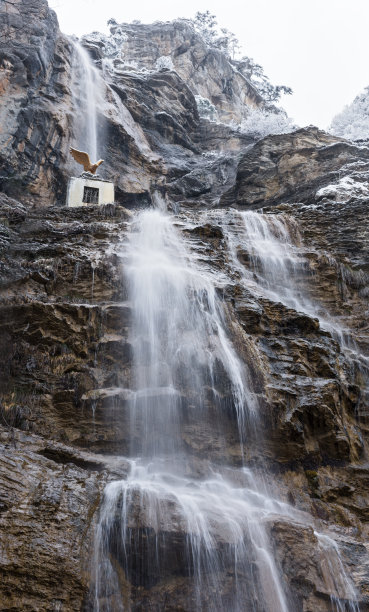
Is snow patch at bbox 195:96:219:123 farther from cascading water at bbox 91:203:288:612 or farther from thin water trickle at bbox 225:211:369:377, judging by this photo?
cascading water at bbox 91:203:288:612

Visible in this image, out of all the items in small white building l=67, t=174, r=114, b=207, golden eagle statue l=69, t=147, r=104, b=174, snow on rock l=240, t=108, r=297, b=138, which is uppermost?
snow on rock l=240, t=108, r=297, b=138

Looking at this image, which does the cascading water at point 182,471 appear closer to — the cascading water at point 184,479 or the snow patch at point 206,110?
the cascading water at point 184,479

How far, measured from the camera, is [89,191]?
1906cm

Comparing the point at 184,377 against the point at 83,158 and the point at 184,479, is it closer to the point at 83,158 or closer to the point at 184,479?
the point at 184,479

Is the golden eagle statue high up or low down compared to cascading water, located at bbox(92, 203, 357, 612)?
up

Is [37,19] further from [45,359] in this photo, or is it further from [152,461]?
[152,461]

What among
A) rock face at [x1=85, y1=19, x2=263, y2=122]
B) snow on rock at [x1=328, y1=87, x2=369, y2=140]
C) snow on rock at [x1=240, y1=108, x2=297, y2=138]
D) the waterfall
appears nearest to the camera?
the waterfall

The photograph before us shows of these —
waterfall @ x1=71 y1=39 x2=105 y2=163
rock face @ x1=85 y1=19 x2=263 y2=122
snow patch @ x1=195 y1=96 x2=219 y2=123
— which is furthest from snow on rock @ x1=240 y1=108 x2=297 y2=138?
waterfall @ x1=71 y1=39 x2=105 y2=163

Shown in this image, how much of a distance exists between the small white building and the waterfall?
3.50m

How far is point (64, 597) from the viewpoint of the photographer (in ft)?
15.0

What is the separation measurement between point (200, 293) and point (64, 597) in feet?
21.8

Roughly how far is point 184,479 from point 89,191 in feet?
48.7

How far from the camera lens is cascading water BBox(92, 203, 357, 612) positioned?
520 cm

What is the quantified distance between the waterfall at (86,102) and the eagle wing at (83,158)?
2.34 metres
